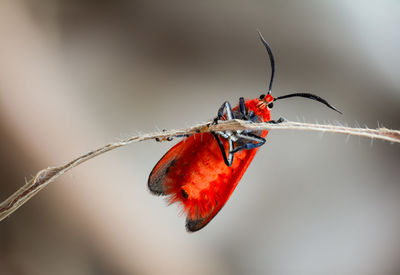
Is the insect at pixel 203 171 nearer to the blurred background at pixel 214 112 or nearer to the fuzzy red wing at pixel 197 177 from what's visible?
the fuzzy red wing at pixel 197 177

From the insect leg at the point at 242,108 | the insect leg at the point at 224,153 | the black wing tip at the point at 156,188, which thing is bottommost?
the black wing tip at the point at 156,188

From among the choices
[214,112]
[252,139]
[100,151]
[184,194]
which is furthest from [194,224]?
[214,112]

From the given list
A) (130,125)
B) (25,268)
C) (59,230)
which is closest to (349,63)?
(130,125)

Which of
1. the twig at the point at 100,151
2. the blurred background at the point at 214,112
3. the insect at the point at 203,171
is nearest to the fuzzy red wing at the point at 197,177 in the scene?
the insect at the point at 203,171

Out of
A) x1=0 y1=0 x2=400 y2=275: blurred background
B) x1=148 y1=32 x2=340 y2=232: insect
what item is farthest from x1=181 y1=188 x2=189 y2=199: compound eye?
x1=0 y1=0 x2=400 y2=275: blurred background

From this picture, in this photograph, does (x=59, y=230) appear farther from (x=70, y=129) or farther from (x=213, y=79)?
(x=213, y=79)

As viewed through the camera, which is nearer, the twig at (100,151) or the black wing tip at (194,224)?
the twig at (100,151)

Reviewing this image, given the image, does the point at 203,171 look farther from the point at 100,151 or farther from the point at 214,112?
the point at 214,112
